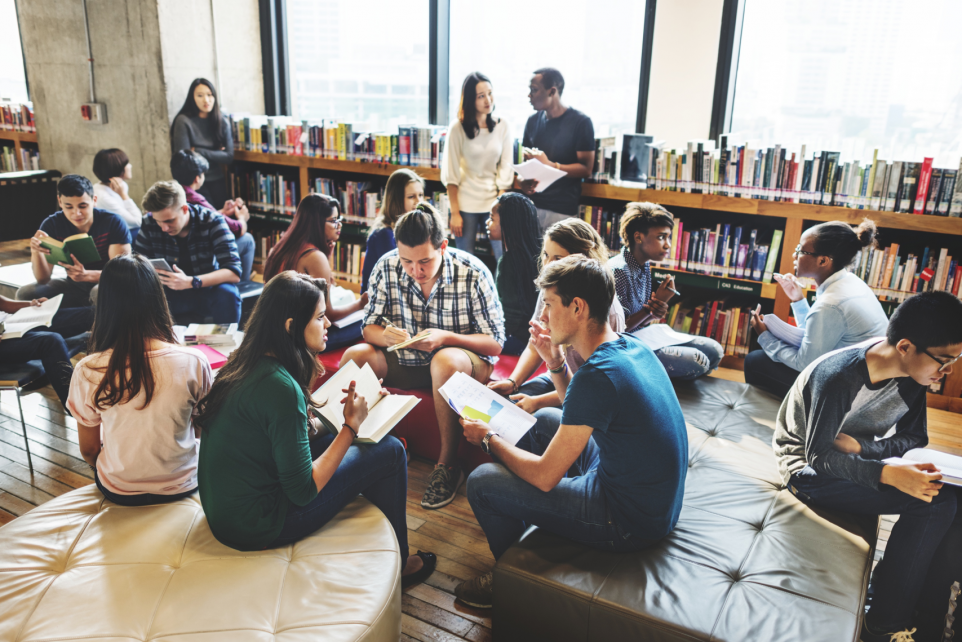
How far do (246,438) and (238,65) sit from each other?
210 inches

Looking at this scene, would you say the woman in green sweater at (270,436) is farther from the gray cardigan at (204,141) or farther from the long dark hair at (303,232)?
the gray cardigan at (204,141)

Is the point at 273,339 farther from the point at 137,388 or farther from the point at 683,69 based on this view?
the point at 683,69

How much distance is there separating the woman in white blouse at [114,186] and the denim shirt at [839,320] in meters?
4.38

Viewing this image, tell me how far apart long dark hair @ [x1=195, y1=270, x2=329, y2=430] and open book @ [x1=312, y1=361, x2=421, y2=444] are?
0.33 metres

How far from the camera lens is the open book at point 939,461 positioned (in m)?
1.81

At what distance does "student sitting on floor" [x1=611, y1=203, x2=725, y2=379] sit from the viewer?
2990mm

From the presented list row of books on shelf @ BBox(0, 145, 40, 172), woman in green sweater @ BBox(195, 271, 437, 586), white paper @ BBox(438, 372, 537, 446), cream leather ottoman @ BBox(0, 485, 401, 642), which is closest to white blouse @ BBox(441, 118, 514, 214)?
white paper @ BBox(438, 372, 537, 446)

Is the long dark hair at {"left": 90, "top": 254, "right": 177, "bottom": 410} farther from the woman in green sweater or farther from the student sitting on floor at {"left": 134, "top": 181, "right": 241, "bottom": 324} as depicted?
the student sitting on floor at {"left": 134, "top": 181, "right": 241, "bottom": 324}

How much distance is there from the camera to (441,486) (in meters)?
2.72

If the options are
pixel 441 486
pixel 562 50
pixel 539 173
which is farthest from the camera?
pixel 562 50

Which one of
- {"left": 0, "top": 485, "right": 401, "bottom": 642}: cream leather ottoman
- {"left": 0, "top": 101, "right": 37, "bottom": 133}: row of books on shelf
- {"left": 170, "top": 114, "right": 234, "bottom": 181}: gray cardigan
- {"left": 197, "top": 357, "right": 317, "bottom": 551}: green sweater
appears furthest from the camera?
{"left": 0, "top": 101, "right": 37, "bottom": 133}: row of books on shelf

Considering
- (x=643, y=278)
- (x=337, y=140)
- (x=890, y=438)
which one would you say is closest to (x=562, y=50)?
(x=337, y=140)

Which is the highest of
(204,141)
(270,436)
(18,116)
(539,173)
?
(18,116)

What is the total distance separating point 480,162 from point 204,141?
2660 mm
